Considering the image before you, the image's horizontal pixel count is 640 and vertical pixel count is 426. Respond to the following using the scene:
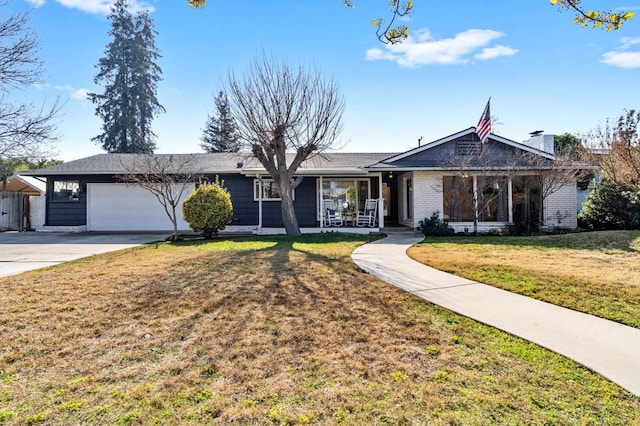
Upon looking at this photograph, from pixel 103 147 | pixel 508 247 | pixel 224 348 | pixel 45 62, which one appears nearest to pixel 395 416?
pixel 224 348

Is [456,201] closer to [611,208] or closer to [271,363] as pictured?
[611,208]

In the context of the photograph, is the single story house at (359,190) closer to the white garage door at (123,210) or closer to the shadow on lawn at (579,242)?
the white garage door at (123,210)

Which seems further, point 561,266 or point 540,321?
point 561,266

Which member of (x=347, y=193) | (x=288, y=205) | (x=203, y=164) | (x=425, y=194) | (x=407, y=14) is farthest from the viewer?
(x=203, y=164)

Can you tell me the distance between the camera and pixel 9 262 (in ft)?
25.9

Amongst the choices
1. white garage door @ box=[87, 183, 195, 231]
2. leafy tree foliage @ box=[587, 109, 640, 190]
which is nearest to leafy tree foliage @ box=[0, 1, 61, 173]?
white garage door @ box=[87, 183, 195, 231]

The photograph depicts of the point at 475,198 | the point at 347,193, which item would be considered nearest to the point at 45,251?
the point at 347,193

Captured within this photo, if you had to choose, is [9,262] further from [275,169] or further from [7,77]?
[275,169]

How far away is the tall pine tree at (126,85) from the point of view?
3055 centimetres

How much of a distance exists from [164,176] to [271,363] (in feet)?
34.0

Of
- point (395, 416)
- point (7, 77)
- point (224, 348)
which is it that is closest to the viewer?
point (395, 416)

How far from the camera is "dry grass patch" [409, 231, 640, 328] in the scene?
14.9 feet

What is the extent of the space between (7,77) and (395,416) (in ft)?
31.6

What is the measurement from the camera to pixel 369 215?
14.5 metres
